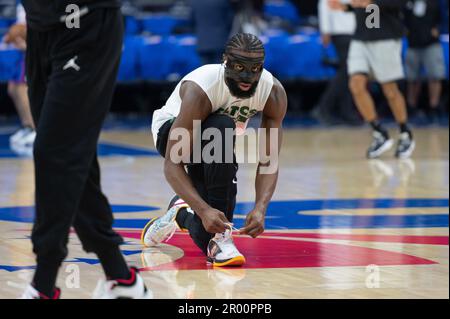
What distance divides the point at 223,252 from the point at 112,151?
593cm

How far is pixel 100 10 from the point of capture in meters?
3.85

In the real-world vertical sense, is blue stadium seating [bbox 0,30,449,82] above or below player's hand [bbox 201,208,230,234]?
below

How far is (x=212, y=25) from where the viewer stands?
41.9 ft

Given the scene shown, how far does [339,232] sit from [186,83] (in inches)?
56.4

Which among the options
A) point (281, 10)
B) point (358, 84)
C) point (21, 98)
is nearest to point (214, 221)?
point (358, 84)

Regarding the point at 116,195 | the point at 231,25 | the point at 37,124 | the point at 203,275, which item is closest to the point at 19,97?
the point at 231,25

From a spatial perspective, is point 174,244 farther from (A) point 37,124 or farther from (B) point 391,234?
(A) point 37,124

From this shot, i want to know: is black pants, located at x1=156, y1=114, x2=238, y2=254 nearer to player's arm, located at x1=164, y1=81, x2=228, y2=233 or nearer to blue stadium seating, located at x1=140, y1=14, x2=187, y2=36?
player's arm, located at x1=164, y1=81, x2=228, y2=233

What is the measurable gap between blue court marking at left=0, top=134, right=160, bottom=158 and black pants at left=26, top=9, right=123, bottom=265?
6.63 meters

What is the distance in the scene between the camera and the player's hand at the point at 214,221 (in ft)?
16.3

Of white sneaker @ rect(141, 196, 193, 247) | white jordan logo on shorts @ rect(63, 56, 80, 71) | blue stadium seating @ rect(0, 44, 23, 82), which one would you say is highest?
white jordan logo on shorts @ rect(63, 56, 80, 71)

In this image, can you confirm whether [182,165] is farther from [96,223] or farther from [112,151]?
[112,151]

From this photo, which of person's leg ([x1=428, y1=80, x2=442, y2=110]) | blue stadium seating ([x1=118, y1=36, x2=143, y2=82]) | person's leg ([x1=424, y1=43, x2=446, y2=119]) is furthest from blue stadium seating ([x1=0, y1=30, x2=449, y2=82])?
person's leg ([x1=428, y1=80, x2=442, y2=110])

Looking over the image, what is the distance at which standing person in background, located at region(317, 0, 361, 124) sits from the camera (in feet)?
43.1
